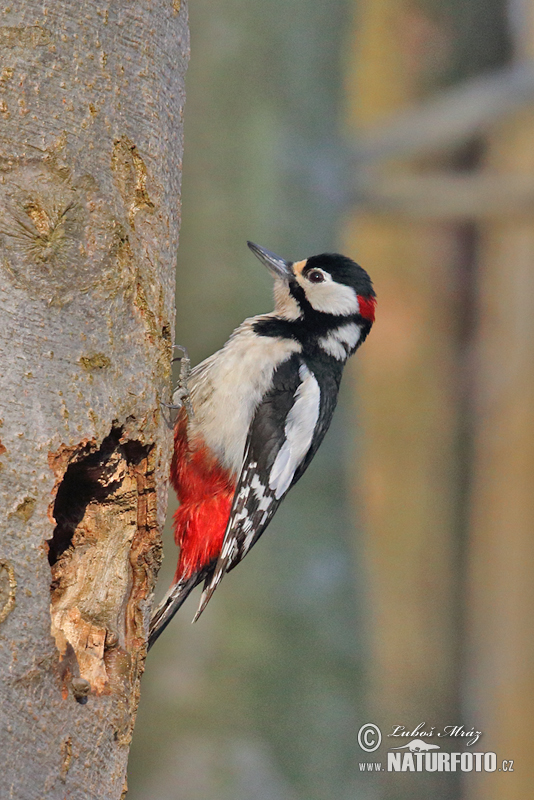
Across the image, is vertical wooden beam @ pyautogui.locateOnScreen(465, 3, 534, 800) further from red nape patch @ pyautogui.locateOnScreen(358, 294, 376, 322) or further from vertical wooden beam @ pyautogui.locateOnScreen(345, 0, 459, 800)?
red nape patch @ pyautogui.locateOnScreen(358, 294, 376, 322)

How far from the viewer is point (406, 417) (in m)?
6.53

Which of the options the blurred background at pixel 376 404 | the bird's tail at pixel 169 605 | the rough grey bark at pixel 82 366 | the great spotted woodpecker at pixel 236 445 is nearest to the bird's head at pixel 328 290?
the great spotted woodpecker at pixel 236 445

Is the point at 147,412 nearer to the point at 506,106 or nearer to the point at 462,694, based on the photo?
the point at 506,106

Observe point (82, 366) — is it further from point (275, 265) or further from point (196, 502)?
point (275, 265)

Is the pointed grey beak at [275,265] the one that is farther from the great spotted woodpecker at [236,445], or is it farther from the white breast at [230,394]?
the white breast at [230,394]

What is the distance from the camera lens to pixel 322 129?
A: 5.70 m

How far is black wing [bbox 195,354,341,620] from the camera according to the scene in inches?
117

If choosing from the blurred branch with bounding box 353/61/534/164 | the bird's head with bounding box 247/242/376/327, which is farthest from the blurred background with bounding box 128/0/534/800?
the bird's head with bounding box 247/242/376/327

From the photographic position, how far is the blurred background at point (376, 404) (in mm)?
5098

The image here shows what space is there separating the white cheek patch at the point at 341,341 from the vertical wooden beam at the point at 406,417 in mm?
2828

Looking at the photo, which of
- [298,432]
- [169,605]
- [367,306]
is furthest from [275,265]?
[169,605]

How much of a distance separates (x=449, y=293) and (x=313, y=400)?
3.58 meters

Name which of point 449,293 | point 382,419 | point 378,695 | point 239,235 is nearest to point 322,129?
point 239,235

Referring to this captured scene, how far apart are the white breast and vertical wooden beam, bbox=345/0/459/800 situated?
3.27 metres
